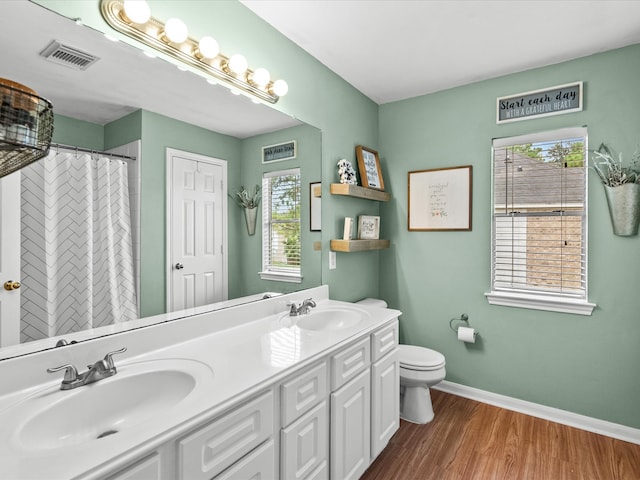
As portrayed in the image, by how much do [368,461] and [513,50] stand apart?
2614 millimetres

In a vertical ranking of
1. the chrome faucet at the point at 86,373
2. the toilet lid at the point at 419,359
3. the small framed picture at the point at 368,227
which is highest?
the small framed picture at the point at 368,227

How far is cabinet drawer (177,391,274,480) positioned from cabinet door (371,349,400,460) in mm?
835

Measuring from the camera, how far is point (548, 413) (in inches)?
95.0

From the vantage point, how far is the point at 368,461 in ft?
5.84

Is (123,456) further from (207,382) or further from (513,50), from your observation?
(513,50)

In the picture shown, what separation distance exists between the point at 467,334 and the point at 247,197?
196 centimetres

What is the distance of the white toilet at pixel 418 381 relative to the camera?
2.32 metres

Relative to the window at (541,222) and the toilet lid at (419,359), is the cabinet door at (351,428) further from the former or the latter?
the window at (541,222)

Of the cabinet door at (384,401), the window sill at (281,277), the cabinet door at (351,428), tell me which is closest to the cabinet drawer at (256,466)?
the cabinet door at (351,428)

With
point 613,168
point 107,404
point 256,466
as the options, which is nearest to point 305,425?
point 256,466

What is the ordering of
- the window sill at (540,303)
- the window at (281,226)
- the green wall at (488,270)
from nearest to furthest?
the window at (281,226) < the green wall at (488,270) < the window sill at (540,303)

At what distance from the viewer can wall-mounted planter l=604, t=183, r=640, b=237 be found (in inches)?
80.6

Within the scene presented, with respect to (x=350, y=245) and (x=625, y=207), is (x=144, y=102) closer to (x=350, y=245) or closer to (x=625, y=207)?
(x=350, y=245)

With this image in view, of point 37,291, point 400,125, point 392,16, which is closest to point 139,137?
point 37,291
